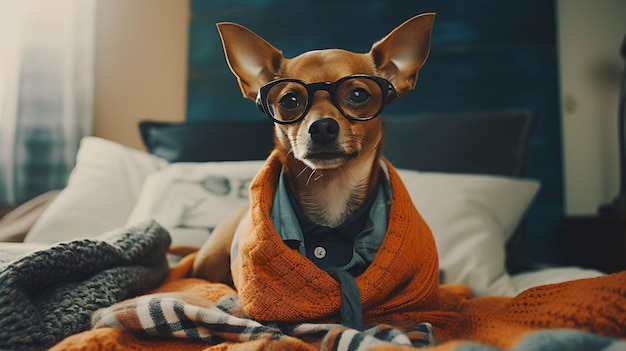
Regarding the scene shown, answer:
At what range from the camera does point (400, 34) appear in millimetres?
917

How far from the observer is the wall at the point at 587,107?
1.99 meters

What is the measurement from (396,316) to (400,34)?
0.50 meters

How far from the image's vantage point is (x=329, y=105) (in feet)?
2.87

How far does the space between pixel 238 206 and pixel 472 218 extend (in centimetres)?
63

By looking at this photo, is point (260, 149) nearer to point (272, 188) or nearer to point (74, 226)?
point (74, 226)

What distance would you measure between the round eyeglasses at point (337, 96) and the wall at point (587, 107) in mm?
1419

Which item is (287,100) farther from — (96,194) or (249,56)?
(96,194)

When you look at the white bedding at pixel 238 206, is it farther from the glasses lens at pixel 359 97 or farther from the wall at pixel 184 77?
the wall at pixel 184 77

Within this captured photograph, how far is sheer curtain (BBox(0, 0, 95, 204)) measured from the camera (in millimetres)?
2232

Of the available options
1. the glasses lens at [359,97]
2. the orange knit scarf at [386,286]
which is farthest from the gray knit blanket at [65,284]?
the glasses lens at [359,97]

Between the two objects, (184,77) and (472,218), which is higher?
(184,77)

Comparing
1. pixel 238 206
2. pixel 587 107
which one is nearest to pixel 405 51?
pixel 238 206

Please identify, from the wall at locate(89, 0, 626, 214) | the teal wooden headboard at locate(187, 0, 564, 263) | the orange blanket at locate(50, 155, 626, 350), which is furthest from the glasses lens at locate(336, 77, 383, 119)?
the wall at locate(89, 0, 626, 214)

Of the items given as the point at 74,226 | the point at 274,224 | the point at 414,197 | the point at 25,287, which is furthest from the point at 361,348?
the point at 74,226
